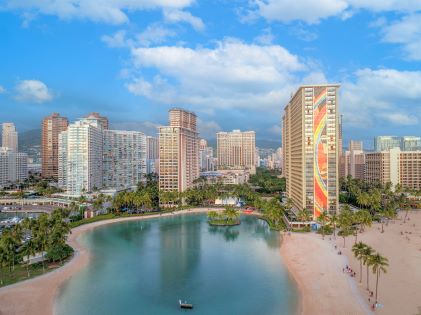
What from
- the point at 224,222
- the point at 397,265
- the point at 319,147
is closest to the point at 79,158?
the point at 224,222

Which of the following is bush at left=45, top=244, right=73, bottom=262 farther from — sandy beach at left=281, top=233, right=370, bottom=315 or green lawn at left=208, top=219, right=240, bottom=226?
green lawn at left=208, top=219, right=240, bottom=226

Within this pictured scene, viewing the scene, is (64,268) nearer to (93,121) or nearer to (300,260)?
(300,260)

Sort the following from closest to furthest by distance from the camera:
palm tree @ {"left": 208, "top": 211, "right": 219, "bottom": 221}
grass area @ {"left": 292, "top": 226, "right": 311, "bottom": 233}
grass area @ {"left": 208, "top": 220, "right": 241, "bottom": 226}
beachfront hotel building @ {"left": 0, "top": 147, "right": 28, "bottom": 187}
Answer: grass area @ {"left": 292, "top": 226, "right": 311, "bottom": 233}
grass area @ {"left": 208, "top": 220, "right": 241, "bottom": 226}
palm tree @ {"left": 208, "top": 211, "right": 219, "bottom": 221}
beachfront hotel building @ {"left": 0, "top": 147, "right": 28, "bottom": 187}

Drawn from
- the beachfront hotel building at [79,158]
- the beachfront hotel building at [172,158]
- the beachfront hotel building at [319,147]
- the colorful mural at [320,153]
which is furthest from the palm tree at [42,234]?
the beachfront hotel building at [79,158]

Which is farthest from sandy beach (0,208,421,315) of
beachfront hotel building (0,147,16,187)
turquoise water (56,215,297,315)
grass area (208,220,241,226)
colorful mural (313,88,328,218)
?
beachfront hotel building (0,147,16,187)

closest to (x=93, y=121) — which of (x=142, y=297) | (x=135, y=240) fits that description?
(x=135, y=240)

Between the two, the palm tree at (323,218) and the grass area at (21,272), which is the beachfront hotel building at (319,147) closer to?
the palm tree at (323,218)
